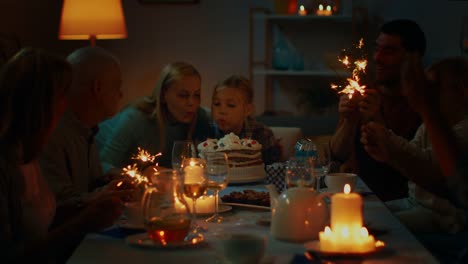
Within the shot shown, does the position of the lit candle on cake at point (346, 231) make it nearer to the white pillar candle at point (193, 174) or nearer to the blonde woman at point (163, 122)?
the white pillar candle at point (193, 174)

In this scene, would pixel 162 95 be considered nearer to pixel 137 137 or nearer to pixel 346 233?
pixel 137 137

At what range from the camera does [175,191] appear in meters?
1.63

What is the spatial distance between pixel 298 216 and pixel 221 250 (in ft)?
0.76

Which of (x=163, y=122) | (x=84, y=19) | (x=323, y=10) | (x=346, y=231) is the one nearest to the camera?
(x=346, y=231)

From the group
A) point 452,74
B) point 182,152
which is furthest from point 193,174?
point 452,74

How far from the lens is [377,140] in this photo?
2674 mm

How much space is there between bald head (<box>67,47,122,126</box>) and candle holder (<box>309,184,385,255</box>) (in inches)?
49.0

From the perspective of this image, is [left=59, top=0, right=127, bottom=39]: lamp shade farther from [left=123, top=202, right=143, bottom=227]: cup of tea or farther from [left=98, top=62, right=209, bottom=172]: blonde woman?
[left=123, top=202, right=143, bottom=227]: cup of tea

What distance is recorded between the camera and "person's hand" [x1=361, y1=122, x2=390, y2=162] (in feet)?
8.66

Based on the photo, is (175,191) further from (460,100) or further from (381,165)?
(381,165)

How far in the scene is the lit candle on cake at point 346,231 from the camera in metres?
1.59

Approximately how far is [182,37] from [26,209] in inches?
151

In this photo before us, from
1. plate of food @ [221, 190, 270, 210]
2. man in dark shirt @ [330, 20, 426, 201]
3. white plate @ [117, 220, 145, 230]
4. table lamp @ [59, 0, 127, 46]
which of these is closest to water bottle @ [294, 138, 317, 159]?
plate of food @ [221, 190, 270, 210]

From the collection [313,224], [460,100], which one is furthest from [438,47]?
[313,224]
